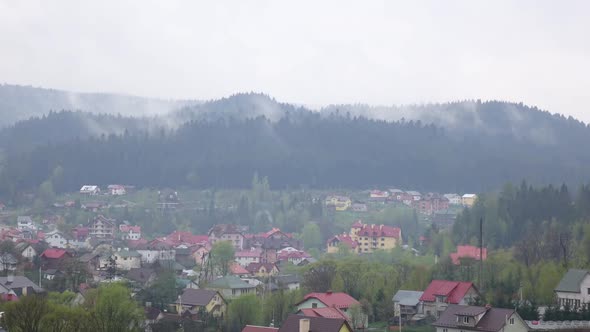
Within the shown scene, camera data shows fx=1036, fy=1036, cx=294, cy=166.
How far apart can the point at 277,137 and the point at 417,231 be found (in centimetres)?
5696

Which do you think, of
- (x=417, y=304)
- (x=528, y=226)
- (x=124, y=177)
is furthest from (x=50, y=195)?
(x=417, y=304)

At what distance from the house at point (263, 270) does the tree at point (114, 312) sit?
2524 cm

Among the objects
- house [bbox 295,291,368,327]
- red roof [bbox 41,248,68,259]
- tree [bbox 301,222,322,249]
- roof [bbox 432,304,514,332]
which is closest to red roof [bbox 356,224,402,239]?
tree [bbox 301,222,322,249]

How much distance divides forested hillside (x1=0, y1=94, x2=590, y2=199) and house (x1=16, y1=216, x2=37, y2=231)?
20849 mm

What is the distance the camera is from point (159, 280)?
1855 inches

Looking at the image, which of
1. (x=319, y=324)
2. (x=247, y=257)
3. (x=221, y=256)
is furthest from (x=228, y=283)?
(x=247, y=257)

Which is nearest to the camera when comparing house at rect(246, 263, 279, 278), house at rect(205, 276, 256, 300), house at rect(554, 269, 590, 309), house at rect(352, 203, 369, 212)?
house at rect(554, 269, 590, 309)

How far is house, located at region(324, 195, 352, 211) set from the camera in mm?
109688

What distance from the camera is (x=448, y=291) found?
135 ft

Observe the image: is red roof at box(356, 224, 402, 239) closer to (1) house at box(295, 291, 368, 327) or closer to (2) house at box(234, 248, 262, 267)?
(2) house at box(234, 248, 262, 267)

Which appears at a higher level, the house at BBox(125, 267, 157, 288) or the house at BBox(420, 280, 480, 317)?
the house at BBox(420, 280, 480, 317)

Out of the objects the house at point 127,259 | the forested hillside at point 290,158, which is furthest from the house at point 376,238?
the forested hillside at point 290,158

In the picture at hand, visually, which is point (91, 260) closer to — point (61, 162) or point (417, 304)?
point (417, 304)

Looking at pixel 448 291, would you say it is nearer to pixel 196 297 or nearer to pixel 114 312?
pixel 196 297
